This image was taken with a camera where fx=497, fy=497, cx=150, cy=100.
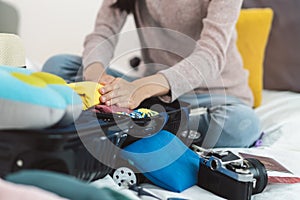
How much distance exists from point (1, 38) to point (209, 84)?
0.51 m

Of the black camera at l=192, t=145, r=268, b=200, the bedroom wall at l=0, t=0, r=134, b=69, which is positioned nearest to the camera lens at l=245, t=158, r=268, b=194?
the black camera at l=192, t=145, r=268, b=200

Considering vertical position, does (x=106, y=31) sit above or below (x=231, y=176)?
above

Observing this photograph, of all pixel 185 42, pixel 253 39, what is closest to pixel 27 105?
pixel 185 42

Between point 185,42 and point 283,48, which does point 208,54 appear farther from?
point 283,48

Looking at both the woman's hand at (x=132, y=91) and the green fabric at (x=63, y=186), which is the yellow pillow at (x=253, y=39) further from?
the green fabric at (x=63, y=186)

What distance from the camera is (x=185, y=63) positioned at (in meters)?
1.05

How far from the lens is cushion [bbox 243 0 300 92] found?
1541 mm

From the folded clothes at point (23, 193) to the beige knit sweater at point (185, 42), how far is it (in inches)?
19.4

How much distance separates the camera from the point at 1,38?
87cm

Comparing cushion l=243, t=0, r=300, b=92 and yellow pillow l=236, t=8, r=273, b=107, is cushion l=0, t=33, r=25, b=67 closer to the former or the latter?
yellow pillow l=236, t=8, r=273, b=107

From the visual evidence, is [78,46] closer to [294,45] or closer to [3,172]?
[294,45]

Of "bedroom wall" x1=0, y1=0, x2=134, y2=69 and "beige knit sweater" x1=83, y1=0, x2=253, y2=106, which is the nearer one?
"beige knit sweater" x1=83, y1=0, x2=253, y2=106

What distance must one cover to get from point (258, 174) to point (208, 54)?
35 cm

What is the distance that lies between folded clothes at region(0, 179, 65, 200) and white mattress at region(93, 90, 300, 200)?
209 millimetres
